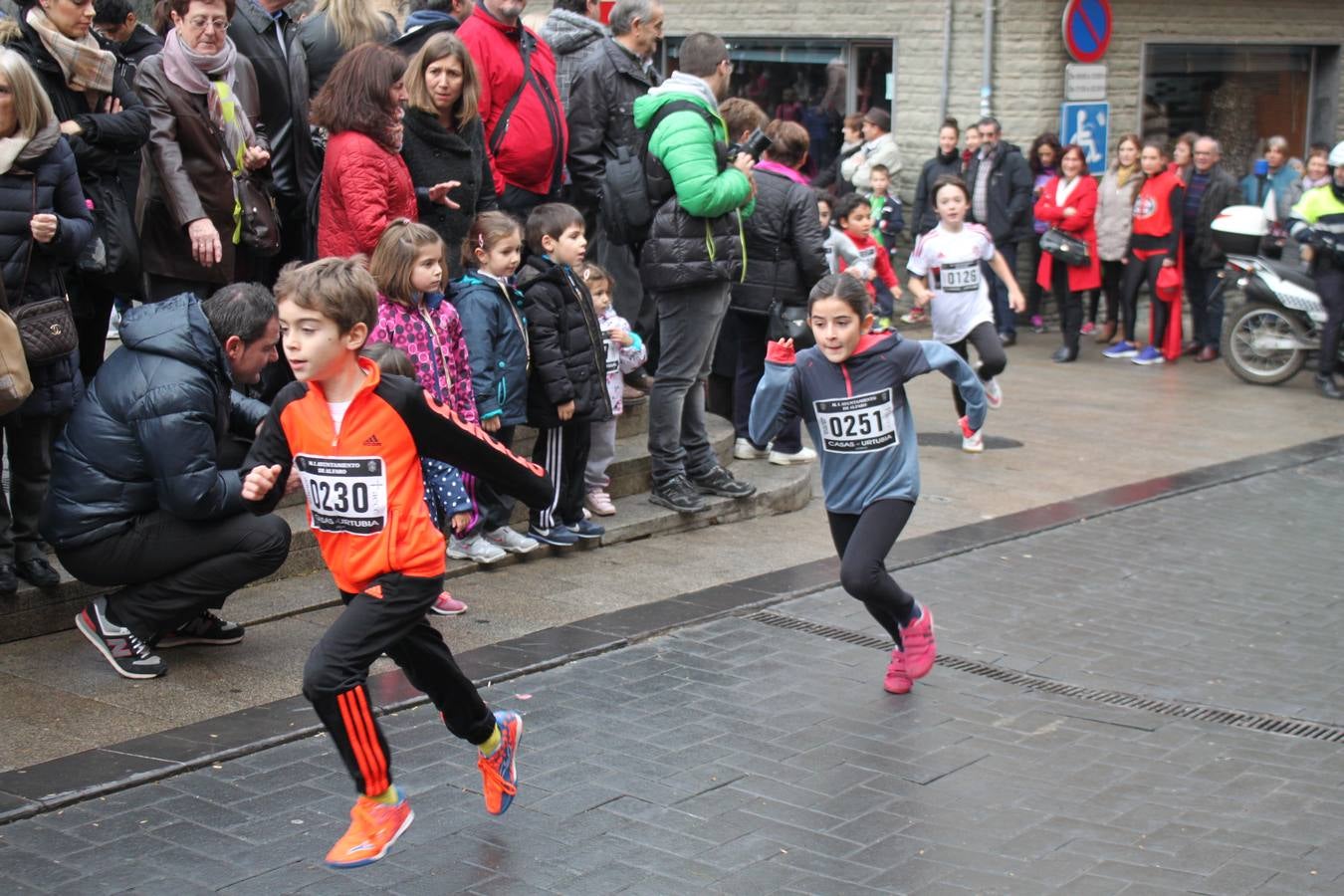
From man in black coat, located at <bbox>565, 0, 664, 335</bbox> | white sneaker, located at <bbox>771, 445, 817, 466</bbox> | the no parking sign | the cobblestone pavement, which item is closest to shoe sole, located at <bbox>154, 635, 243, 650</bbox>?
the cobblestone pavement

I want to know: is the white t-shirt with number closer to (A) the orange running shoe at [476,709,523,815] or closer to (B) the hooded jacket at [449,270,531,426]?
(B) the hooded jacket at [449,270,531,426]

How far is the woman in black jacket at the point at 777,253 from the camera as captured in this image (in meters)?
9.88

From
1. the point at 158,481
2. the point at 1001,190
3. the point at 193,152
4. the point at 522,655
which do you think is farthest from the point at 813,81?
the point at 158,481

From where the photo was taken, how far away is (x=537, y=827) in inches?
202

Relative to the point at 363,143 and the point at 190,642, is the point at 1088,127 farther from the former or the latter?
the point at 190,642

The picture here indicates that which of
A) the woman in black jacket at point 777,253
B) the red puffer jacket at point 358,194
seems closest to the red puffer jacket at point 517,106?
the red puffer jacket at point 358,194

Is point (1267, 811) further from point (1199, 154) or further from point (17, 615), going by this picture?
point (1199, 154)

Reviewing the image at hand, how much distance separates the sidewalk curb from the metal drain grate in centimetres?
65

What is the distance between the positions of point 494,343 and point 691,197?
1465 mm

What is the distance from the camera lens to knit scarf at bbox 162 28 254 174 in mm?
7359

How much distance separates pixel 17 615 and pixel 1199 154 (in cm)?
1190

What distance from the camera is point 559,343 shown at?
26.1 feet

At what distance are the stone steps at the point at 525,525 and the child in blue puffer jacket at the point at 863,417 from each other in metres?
2.07

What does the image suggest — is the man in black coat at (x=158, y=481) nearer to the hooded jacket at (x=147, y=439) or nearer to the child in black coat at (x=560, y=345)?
the hooded jacket at (x=147, y=439)
